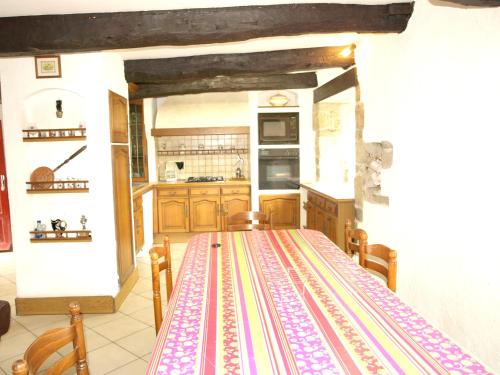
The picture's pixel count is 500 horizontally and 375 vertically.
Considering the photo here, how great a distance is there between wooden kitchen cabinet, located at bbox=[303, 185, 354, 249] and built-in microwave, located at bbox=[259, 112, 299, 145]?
83 centimetres

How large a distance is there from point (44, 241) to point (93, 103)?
1.23m

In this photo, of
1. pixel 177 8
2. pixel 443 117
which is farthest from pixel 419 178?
pixel 177 8

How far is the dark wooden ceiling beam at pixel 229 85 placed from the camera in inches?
190

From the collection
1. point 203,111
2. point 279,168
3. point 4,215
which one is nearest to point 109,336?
point 279,168

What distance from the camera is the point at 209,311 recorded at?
1.47 meters

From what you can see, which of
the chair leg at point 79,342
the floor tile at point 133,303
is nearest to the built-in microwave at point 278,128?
the floor tile at point 133,303

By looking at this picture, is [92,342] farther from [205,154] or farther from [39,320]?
[205,154]

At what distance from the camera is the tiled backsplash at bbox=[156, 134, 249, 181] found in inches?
243

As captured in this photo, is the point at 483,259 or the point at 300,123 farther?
the point at 300,123

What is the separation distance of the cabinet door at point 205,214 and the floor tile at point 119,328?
254 centimetres

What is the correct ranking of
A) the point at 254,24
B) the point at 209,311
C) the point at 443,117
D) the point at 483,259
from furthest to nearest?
the point at 254,24 → the point at 443,117 → the point at 483,259 → the point at 209,311

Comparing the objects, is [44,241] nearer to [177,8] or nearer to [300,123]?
[177,8]

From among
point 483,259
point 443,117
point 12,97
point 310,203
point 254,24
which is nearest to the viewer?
point 483,259

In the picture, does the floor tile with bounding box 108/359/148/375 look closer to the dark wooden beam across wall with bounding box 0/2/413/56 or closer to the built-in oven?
the dark wooden beam across wall with bounding box 0/2/413/56
